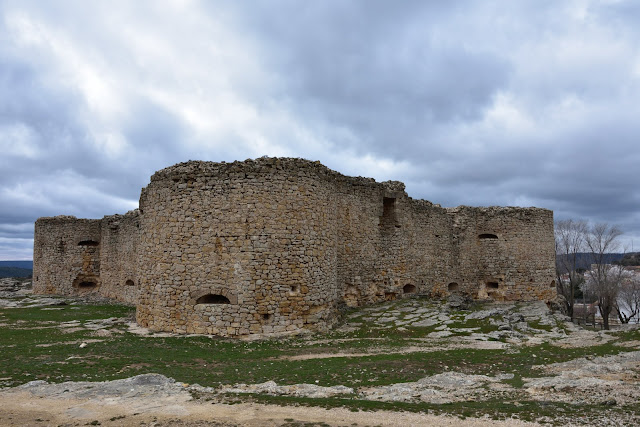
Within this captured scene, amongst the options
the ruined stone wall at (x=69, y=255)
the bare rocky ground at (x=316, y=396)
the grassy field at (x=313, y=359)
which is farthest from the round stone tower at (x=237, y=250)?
the ruined stone wall at (x=69, y=255)

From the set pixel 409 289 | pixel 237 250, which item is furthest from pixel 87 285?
pixel 409 289

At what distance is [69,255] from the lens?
30.7 meters

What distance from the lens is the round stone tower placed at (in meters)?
14.6

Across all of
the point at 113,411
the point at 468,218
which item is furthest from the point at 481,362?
the point at 468,218

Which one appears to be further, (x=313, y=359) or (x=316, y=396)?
(x=313, y=359)

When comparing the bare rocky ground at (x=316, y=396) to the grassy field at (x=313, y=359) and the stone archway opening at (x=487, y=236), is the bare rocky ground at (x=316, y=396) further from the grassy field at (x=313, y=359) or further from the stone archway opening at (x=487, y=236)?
the stone archway opening at (x=487, y=236)

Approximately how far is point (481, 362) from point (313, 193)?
8003 millimetres

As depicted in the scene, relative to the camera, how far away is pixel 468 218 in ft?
86.9

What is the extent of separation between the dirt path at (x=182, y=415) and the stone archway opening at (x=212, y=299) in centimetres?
718

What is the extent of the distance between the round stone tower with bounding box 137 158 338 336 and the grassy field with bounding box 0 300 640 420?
92 centimetres

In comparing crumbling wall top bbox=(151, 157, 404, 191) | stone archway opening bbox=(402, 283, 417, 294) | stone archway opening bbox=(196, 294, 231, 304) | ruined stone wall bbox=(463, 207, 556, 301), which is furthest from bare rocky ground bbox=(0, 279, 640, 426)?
ruined stone wall bbox=(463, 207, 556, 301)

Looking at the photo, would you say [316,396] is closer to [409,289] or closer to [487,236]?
[409,289]

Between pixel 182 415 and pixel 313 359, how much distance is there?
4714 mm

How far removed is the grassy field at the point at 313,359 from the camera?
7.73 m
